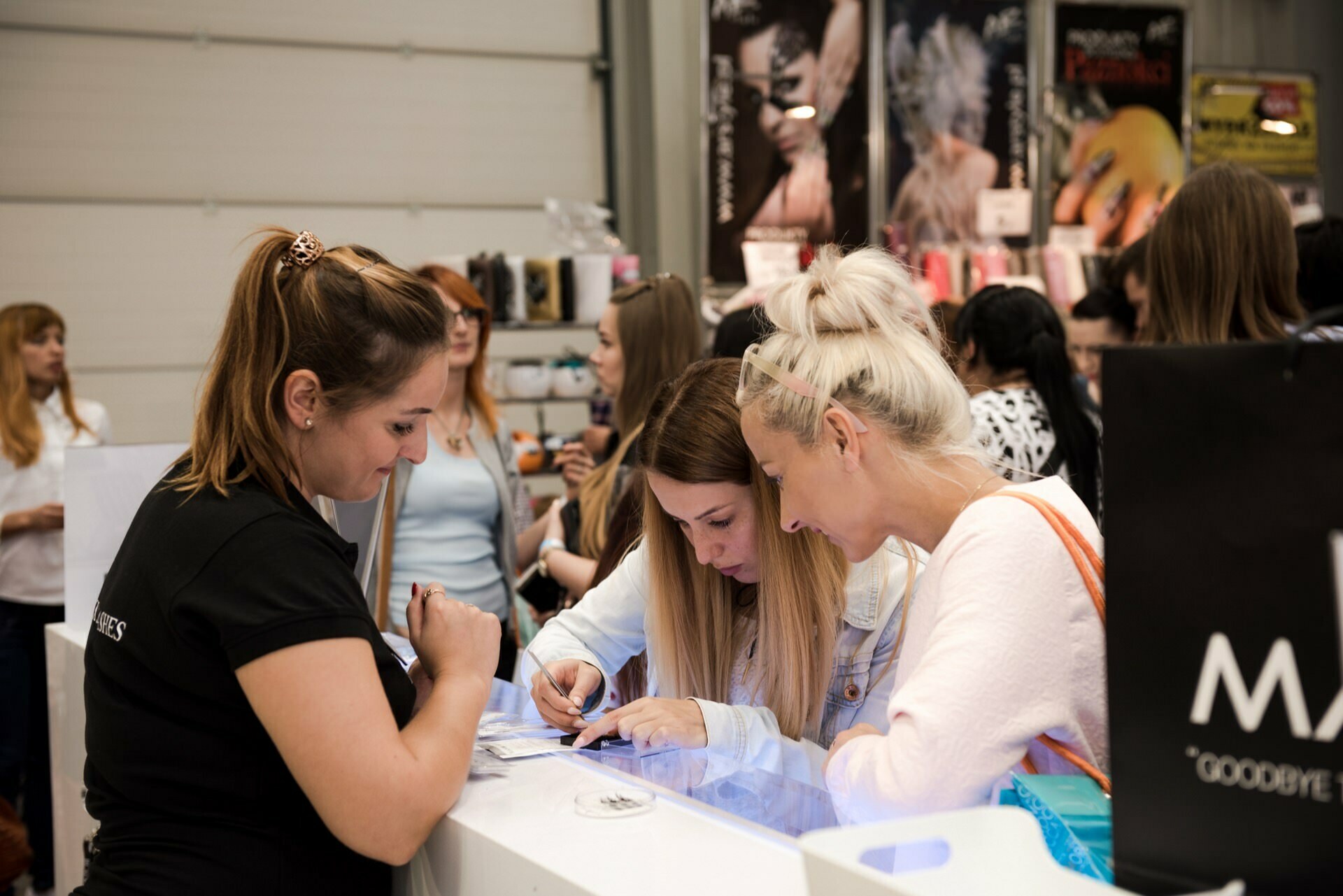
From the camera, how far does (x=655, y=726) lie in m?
1.67

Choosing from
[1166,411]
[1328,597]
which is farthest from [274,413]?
[1328,597]

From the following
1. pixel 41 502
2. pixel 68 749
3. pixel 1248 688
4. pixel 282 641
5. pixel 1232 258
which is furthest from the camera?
pixel 41 502

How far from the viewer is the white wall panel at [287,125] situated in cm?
632

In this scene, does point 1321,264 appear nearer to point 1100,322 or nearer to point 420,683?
point 1100,322

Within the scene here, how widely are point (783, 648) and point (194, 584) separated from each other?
0.89 metres

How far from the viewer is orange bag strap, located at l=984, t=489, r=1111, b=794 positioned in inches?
48.0

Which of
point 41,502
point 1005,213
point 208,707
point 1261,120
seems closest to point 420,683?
point 208,707

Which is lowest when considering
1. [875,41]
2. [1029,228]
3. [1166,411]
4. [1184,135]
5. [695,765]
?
[695,765]

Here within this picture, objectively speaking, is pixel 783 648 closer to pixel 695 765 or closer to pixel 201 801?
pixel 695 765

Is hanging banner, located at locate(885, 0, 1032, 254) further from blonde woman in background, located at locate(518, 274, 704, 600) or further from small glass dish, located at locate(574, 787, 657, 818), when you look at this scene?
small glass dish, located at locate(574, 787, 657, 818)

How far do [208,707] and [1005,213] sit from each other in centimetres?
658

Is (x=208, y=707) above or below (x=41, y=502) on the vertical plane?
above

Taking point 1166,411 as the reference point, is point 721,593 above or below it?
below

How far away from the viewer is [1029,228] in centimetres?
745
